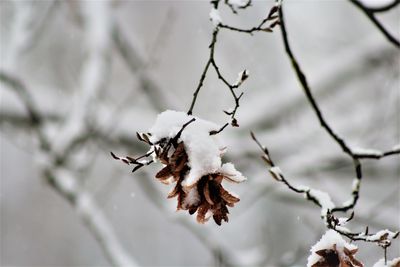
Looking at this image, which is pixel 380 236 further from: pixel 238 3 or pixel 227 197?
pixel 238 3

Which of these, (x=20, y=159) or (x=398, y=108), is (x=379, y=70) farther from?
(x=20, y=159)

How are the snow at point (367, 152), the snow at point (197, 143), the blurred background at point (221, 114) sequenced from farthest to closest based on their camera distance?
the blurred background at point (221, 114)
the snow at point (367, 152)
the snow at point (197, 143)

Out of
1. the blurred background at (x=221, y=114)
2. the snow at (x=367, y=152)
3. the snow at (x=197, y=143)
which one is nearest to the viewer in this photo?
the snow at (x=197, y=143)

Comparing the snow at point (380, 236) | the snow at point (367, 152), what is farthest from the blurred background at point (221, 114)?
the snow at point (380, 236)

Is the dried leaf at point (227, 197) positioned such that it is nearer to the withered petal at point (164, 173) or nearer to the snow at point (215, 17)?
the withered petal at point (164, 173)

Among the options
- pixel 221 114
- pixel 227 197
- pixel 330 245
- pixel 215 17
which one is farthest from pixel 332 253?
pixel 221 114

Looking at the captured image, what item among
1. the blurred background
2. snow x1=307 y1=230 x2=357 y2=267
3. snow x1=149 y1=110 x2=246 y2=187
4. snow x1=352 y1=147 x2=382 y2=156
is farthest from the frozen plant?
the blurred background

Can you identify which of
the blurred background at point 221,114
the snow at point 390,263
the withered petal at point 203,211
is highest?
the blurred background at point 221,114

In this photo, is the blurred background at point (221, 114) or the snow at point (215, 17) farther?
the blurred background at point (221, 114)

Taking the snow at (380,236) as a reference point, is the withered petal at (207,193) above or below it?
above

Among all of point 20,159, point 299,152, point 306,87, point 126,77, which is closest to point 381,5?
point 306,87
